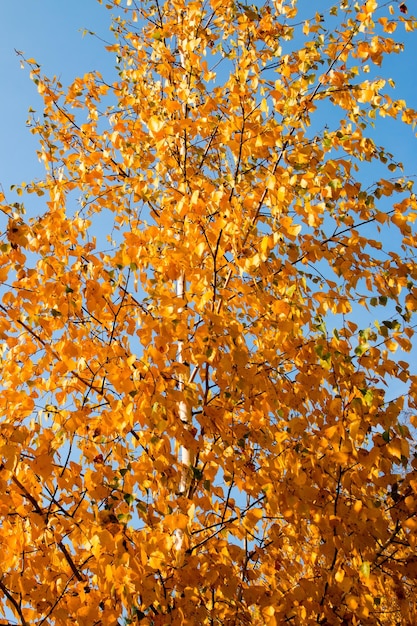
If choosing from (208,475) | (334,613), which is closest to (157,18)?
(208,475)

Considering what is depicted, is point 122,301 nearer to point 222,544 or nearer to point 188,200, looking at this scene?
point 188,200

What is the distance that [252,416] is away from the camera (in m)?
2.71


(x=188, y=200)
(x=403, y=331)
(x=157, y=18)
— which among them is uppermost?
(x=157, y=18)

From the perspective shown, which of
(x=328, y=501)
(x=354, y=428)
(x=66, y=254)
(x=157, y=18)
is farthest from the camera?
(x=157, y=18)

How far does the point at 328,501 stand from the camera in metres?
2.54

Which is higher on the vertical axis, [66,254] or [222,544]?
[66,254]

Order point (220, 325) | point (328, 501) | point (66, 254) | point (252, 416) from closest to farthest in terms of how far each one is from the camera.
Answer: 1. point (220, 325)
2. point (328, 501)
3. point (252, 416)
4. point (66, 254)

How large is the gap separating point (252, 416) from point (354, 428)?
0.63 meters

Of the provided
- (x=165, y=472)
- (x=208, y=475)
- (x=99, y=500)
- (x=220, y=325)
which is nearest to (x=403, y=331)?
(x=220, y=325)

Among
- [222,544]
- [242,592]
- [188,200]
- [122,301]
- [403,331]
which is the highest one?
[188,200]

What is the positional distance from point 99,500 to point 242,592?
2.61 ft

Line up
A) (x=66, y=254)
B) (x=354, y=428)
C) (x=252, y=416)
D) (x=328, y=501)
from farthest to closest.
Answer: (x=66, y=254), (x=252, y=416), (x=328, y=501), (x=354, y=428)

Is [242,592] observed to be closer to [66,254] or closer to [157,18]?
[66,254]

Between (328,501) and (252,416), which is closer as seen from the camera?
(328,501)
